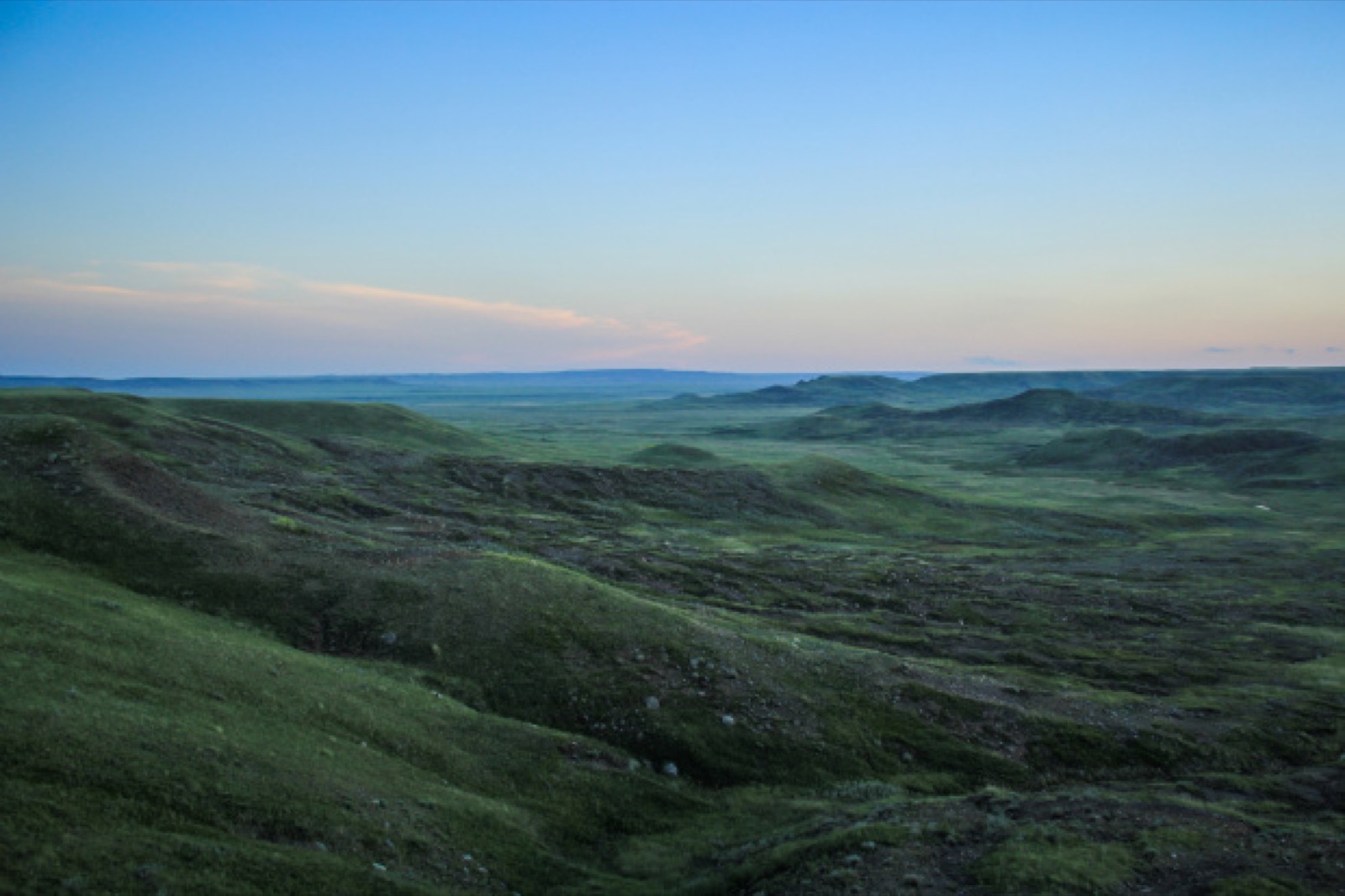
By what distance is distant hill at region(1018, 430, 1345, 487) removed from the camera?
6033 inches

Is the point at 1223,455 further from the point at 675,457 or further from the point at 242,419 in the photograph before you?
the point at 242,419

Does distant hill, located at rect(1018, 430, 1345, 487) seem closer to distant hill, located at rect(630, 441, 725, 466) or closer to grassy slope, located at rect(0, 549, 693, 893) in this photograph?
distant hill, located at rect(630, 441, 725, 466)

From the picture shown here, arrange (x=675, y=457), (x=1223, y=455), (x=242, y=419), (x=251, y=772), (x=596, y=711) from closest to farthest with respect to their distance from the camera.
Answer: (x=251, y=772)
(x=596, y=711)
(x=242, y=419)
(x=675, y=457)
(x=1223, y=455)

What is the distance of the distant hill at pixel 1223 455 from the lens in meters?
153

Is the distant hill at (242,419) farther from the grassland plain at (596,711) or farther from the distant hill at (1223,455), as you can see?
the distant hill at (1223,455)

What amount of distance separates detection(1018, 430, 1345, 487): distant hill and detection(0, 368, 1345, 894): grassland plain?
311 feet

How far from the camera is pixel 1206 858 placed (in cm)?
2244

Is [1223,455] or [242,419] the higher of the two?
[242,419]

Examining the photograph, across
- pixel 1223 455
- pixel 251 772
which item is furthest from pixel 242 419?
pixel 1223 455

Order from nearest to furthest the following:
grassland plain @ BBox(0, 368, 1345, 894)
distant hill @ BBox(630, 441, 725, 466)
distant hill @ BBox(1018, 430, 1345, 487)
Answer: grassland plain @ BBox(0, 368, 1345, 894) → distant hill @ BBox(630, 441, 725, 466) → distant hill @ BBox(1018, 430, 1345, 487)

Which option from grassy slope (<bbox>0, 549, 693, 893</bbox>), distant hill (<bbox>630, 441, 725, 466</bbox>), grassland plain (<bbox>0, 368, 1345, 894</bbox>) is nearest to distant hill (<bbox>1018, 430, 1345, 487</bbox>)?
distant hill (<bbox>630, 441, 725, 466</bbox>)

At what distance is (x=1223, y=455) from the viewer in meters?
174

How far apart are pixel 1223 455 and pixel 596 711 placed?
186849mm

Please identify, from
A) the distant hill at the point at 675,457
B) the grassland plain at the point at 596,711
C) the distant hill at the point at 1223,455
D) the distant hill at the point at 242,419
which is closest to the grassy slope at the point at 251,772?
the grassland plain at the point at 596,711
